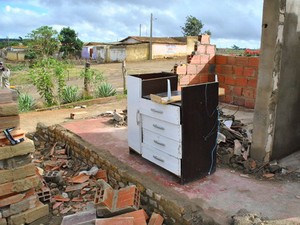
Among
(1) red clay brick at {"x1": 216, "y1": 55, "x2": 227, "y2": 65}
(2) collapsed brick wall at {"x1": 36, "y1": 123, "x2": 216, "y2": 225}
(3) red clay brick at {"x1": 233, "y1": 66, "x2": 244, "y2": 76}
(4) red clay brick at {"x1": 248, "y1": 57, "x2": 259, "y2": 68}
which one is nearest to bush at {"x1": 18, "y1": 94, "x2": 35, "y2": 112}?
(2) collapsed brick wall at {"x1": 36, "y1": 123, "x2": 216, "y2": 225}

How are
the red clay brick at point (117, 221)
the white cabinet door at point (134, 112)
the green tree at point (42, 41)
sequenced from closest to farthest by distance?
the red clay brick at point (117, 221) → the white cabinet door at point (134, 112) → the green tree at point (42, 41)

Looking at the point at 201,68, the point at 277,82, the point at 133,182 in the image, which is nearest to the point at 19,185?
the point at 133,182

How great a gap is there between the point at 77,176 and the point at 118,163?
3.04 ft

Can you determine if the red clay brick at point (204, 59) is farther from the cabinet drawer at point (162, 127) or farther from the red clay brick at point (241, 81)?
the cabinet drawer at point (162, 127)

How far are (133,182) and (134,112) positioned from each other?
3.62 feet

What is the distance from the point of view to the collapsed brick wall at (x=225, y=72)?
687 cm

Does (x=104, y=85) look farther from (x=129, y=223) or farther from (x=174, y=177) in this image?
(x=129, y=223)

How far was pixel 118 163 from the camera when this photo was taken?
15.0 feet

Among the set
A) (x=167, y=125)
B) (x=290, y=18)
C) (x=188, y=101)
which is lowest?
(x=167, y=125)

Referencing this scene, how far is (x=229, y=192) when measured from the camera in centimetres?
371

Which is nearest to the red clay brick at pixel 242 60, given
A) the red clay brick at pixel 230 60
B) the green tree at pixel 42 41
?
the red clay brick at pixel 230 60

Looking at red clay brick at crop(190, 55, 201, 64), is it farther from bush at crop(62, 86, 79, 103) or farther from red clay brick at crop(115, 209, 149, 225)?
red clay brick at crop(115, 209, 149, 225)

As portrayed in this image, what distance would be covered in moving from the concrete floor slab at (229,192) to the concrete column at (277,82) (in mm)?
646

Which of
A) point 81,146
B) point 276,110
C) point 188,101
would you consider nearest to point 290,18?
point 276,110
